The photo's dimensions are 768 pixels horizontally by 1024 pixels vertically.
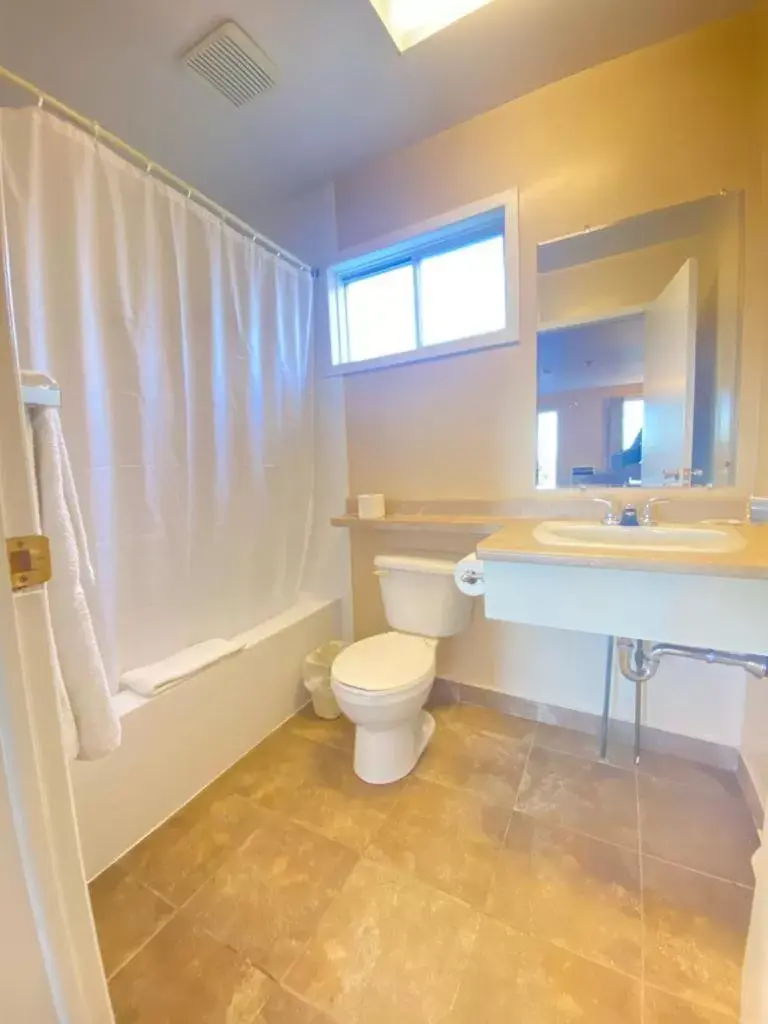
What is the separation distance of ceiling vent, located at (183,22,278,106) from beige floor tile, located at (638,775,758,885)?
262cm

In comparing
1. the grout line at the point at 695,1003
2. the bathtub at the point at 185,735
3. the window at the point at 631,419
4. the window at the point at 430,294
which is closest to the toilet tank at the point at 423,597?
the bathtub at the point at 185,735

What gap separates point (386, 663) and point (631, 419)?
4.03 ft

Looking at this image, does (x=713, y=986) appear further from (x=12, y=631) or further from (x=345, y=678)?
(x=12, y=631)

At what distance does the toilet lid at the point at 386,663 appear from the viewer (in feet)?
4.61

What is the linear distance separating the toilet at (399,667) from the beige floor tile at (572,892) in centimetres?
43

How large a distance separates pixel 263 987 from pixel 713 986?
0.95 meters

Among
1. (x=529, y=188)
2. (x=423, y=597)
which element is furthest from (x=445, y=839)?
(x=529, y=188)

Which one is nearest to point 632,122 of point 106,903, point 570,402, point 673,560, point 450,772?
point 570,402

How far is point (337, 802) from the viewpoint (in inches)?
A: 54.9

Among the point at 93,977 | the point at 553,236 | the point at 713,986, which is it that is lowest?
the point at 713,986

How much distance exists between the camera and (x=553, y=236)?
1.55 m

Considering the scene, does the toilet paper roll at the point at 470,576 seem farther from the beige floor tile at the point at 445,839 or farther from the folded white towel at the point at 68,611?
the folded white towel at the point at 68,611

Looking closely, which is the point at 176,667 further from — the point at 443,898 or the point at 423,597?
the point at 443,898

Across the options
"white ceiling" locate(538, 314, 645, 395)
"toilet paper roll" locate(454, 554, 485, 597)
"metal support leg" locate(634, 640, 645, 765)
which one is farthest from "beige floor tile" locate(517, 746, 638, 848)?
"white ceiling" locate(538, 314, 645, 395)
